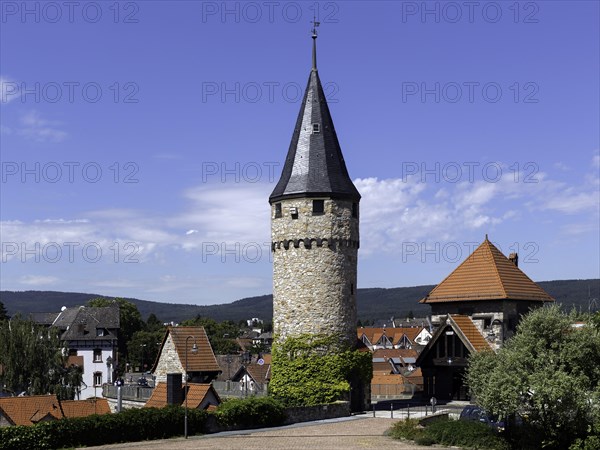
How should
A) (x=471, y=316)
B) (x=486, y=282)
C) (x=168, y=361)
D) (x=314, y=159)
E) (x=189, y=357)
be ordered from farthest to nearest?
(x=168, y=361), (x=486, y=282), (x=471, y=316), (x=189, y=357), (x=314, y=159)

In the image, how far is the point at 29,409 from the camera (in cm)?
3675

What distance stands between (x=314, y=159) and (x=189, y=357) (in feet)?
40.5

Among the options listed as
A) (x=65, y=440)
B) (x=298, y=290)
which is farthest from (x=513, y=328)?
(x=65, y=440)

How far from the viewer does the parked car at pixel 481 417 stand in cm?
3096

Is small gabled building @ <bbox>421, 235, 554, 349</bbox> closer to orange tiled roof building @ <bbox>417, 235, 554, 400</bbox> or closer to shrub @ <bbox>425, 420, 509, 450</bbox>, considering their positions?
orange tiled roof building @ <bbox>417, 235, 554, 400</bbox>

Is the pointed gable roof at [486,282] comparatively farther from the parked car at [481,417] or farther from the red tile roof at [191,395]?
the red tile roof at [191,395]

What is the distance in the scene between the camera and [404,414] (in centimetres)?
3825

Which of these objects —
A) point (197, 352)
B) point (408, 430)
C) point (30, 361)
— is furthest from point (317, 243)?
point (30, 361)

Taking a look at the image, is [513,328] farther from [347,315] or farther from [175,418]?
[175,418]

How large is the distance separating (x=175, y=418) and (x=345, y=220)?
14.3 metres

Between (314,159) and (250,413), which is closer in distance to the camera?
(250,413)

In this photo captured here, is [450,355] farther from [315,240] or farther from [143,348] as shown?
[143,348]

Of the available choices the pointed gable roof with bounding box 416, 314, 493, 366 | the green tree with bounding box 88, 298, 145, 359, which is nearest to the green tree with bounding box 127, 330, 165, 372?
the green tree with bounding box 88, 298, 145, 359

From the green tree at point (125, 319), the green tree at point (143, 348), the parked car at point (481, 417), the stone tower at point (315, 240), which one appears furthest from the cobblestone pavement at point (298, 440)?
the green tree at point (125, 319)
